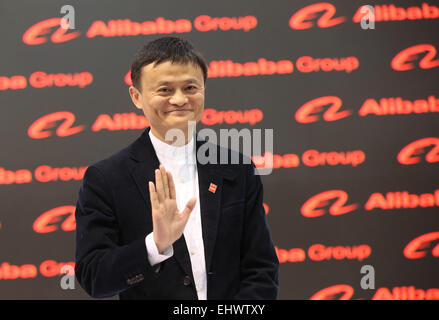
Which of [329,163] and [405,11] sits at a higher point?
[405,11]

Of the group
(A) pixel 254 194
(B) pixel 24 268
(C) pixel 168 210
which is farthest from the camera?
(B) pixel 24 268

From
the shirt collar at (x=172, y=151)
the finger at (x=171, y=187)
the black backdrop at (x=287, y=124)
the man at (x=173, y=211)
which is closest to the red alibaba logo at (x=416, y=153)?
the black backdrop at (x=287, y=124)

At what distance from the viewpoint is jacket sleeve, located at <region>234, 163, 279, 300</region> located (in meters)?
1.30

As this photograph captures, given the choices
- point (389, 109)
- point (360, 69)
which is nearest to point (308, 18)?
point (360, 69)

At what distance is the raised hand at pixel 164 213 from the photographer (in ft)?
3.74

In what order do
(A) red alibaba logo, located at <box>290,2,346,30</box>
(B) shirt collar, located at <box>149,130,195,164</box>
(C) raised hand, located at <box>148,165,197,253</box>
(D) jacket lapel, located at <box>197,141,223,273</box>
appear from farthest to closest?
1. (A) red alibaba logo, located at <box>290,2,346,30</box>
2. (B) shirt collar, located at <box>149,130,195,164</box>
3. (D) jacket lapel, located at <box>197,141,223,273</box>
4. (C) raised hand, located at <box>148,165,197,253</box>

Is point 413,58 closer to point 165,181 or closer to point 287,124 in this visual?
point 287,124

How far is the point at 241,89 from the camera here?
322 cm

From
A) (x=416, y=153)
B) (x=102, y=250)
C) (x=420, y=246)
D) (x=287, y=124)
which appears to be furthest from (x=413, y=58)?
(x=102, y=250)

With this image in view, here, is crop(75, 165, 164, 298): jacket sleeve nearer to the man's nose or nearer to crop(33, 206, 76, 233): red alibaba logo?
the man's nose

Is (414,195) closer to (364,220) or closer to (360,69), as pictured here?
(364,220)

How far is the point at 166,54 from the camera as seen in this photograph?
4.39 ft

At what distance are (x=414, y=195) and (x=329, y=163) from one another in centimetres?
67

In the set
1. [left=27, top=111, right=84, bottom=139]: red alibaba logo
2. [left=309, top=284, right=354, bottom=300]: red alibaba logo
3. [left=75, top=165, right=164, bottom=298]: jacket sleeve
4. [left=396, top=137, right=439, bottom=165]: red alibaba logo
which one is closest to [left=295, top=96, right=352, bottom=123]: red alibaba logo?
[left=396, top=137, right=439, bottom=165]: red alibaba logo
